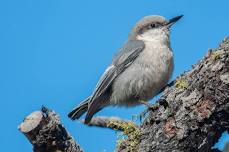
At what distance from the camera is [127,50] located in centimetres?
650

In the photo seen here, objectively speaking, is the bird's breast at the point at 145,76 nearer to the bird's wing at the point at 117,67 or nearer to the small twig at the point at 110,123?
the bird's wing at the point at 117,67

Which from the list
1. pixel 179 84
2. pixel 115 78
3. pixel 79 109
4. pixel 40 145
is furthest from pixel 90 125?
pixel 179 84

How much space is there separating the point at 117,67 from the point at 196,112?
2.96 metres

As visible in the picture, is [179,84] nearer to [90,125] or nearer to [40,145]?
[40,145]

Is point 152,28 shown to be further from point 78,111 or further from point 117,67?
→ point 78,111

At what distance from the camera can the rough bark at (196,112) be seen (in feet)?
11.5

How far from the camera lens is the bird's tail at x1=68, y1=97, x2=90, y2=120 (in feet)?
19.2

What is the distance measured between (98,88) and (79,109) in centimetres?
41

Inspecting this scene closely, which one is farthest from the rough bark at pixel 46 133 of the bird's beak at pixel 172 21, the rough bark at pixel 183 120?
the bird's beak at pixel 172 21

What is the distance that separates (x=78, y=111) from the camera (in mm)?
5918

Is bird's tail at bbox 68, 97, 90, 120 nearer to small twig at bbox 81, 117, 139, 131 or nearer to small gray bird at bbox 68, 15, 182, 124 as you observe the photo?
small gray bird at bbox 68, 15, 182, 124

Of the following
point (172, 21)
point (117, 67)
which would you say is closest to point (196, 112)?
point (117, 67)

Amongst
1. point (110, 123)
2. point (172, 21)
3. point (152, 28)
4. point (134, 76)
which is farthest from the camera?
point (152, 28)

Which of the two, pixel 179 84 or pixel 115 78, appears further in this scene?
pixel 115 78
